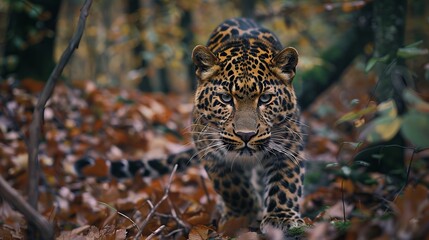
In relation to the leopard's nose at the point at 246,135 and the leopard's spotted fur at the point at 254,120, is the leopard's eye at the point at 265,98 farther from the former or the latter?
the leopard's nose at the point at 246,135

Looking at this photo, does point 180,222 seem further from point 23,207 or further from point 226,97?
point 23,207

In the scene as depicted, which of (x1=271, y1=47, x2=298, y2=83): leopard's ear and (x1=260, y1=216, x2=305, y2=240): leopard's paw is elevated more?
(x1=271, y1=47, x2=298, y2=83): leopard's ear

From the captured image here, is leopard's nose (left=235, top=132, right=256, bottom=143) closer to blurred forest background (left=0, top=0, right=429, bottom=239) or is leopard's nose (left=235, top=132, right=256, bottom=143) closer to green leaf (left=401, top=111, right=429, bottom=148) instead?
blurred forest background (left=0, top=0, right=429, bottom=239)

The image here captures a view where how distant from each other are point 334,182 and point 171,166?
193cm

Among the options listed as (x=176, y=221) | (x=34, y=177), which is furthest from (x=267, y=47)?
(x=34, y=177)

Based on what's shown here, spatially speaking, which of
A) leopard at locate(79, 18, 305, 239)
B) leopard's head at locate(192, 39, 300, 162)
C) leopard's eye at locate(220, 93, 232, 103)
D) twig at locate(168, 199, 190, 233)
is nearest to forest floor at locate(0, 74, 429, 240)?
twig at locate(168, 199, 190, 233)

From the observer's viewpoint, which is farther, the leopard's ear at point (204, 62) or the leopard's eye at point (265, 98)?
the leopard's ear at point (204, 62)

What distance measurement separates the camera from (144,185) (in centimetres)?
580

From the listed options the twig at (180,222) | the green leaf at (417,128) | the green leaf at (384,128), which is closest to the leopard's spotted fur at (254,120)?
the twig at (180,222)

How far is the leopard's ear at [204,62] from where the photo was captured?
4422 mm

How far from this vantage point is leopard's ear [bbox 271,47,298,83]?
14.2 ft

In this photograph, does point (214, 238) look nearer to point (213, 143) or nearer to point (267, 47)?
point (213, 143)

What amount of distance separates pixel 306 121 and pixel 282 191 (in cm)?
396

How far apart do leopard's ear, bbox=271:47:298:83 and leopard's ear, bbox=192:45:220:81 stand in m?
0.51
